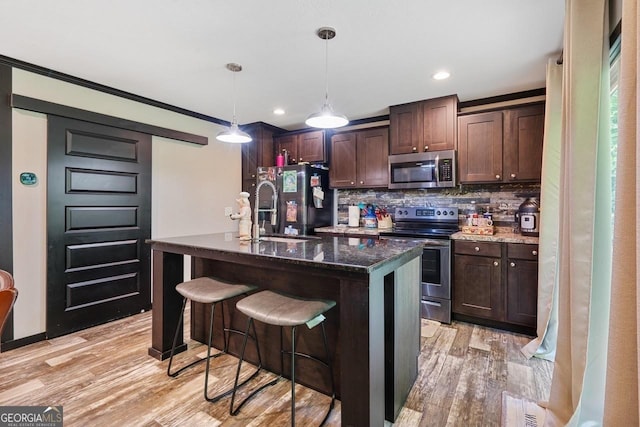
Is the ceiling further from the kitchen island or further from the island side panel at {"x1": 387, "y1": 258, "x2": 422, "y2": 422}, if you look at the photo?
the island side panel at {"x1": 387, "y1": 258, "x2": 422, "y2": 422}

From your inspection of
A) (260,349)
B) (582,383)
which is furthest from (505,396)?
(260,349)

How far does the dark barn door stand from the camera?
2750 millimetres

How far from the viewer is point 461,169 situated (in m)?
3.28

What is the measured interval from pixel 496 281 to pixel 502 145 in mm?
1363

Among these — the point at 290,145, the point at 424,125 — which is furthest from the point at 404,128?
the point at 290,145

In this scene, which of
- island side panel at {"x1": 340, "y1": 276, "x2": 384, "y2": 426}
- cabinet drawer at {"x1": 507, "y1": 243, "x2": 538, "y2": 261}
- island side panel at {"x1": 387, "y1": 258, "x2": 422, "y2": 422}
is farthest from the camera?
cabinet drawer at {"x1": 507, "y1": 243, "x2": 538, "y2": 261}

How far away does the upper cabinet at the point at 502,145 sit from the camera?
2.92 meters

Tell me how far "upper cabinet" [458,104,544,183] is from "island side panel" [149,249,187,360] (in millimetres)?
2985

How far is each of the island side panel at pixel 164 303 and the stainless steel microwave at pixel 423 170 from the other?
8.31 ft

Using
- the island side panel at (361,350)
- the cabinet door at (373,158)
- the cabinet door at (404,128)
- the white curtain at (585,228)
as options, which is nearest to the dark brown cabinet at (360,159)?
the cabinet door at (373,158)

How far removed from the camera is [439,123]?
11.0ft

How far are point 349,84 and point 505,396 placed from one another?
2811mm

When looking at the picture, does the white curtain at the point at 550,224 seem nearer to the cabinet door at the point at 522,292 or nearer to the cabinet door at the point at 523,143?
the cabinet door at the point at 522,292

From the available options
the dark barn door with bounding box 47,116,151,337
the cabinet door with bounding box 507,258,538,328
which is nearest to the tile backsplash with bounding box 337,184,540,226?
the cabinet door with bounding box 507,258,538,328
